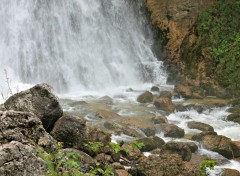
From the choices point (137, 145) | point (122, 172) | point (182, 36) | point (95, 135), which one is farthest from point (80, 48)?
point (137, 145)

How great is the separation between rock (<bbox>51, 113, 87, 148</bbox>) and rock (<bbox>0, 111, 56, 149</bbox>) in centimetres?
269

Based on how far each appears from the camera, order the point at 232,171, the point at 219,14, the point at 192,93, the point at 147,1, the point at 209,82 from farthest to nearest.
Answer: the point at 147,1
the point at 219,14
the point at 209,82
the point at 192,93
the point at 232,171

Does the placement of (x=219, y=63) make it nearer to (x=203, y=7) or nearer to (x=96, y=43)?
(x=203, y=7)

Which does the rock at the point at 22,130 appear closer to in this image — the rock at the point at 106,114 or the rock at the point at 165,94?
the rock at the point at 106,114

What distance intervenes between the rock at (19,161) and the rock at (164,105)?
38.8 ft

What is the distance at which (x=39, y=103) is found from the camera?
739 cm

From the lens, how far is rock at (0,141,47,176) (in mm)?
3824

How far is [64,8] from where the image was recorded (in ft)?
70.4

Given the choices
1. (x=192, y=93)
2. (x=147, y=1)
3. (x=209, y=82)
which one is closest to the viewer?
(x=192, y=93)

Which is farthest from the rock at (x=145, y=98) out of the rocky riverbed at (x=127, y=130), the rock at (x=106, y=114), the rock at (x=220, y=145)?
the rock at (x=220, y=145)

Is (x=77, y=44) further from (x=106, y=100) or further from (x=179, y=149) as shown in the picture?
(x=179, y=149)

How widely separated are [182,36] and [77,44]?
5832 mm

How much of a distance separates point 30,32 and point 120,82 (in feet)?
18.0

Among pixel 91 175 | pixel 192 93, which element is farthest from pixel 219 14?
pixel 91 175
